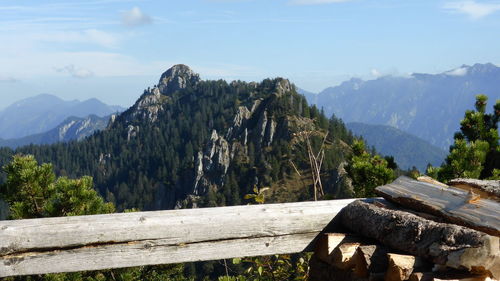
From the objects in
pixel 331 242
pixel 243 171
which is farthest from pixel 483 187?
pixel 243 171

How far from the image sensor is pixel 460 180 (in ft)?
13.3

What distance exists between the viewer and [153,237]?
11.6ft

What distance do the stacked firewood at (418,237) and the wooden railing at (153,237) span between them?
0.33 meters

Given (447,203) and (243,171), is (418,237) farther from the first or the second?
(243,171)

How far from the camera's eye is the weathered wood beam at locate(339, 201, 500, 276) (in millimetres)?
2660

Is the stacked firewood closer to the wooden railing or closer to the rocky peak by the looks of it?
the wooden railing

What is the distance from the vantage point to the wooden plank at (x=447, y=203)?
312 centimetres

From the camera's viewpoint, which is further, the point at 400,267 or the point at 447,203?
the point at 447,203

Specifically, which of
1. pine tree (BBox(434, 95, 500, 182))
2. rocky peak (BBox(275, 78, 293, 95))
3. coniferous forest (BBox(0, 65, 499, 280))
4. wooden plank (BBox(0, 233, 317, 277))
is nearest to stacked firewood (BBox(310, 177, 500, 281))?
wooden plank (BBox(0, 233, 317, 277))

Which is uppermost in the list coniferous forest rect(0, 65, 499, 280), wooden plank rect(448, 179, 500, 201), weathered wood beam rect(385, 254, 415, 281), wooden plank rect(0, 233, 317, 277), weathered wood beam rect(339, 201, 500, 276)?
wooden plank rect(448, 179, 500, 201)

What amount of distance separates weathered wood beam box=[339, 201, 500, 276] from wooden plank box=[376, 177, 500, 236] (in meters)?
0.26

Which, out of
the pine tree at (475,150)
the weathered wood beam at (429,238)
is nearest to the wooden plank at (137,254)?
the weathered wood beam at (429,238)

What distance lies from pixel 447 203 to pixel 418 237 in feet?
1.89

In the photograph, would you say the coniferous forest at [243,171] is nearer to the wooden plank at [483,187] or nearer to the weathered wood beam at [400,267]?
the wooden plank at [483,187]
